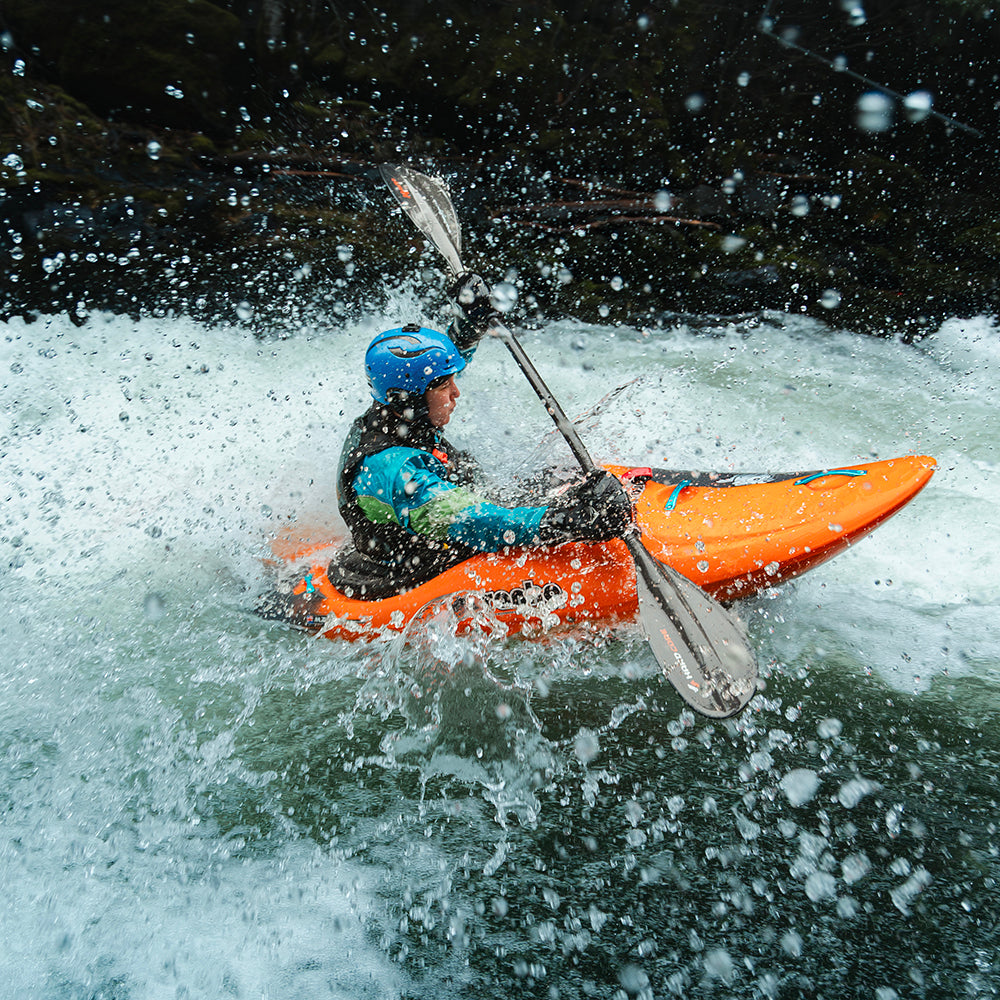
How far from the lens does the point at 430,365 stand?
245 cm

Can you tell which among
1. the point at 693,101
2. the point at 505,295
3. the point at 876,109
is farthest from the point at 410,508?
the point at 876,109

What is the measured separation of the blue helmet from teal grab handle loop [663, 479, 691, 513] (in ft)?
3.27

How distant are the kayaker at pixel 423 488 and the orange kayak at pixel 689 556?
144mm

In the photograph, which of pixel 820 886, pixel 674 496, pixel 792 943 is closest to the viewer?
pixel 792 943

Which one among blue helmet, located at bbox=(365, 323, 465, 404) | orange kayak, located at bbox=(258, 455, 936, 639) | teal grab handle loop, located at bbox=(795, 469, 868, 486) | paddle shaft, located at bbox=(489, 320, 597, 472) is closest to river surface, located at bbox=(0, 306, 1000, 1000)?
orange kayak, located at bbox=(258, 455, 936, 639)

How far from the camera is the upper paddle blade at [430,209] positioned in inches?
136

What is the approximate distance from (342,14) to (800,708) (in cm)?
651

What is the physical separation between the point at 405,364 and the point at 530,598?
931mm

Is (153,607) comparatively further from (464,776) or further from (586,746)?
(586,746)

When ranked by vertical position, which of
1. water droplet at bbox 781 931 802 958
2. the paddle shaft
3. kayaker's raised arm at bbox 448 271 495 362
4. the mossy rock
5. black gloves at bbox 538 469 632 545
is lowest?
water droplet at bbox 781 931 802 958

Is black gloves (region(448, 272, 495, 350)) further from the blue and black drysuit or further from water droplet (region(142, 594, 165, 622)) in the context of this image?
water droplet (region(142, 594, 165, 622))

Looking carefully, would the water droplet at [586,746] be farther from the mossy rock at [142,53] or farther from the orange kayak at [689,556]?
the mossy rock at [142,53]

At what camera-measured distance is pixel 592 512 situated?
2.42 metres

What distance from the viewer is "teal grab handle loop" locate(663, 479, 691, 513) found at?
2854 millimetres
